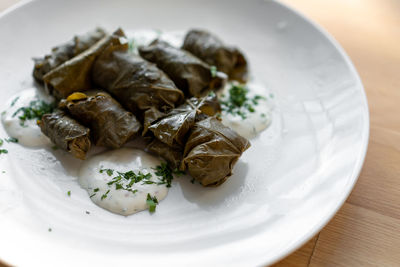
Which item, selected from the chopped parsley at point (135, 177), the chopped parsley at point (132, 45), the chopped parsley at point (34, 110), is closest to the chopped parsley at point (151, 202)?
the chopped parsley at point (135, 177)

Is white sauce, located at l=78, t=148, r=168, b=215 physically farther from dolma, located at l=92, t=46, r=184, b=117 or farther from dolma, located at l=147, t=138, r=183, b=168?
Result: dolma, located at l=92, t=46, r=184, b=117

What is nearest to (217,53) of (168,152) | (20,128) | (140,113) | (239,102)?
(239,102)

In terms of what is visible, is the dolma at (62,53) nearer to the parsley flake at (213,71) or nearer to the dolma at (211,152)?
the parsley flake at (213,71)

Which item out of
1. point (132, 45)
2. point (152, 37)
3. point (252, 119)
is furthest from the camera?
point (152, 37)

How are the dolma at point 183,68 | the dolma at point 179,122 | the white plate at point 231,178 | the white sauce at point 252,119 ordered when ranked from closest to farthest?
the white plate at point 231,178
the dolma at point 179,122
the white sauce at point 252,119
the dolma at point 183,68

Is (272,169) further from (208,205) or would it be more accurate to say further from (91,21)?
(91,21)

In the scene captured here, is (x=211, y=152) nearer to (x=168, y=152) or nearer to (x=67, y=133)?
(x=168, y=152)

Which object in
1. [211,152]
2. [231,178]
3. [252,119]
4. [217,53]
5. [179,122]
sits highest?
[217,53]
